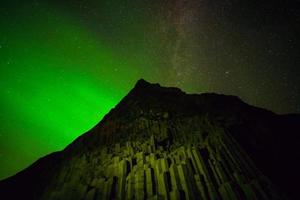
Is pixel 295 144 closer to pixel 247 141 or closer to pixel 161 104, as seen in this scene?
pixel 247 141

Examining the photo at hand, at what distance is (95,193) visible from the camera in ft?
24.6

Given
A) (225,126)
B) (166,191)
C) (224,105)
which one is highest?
(224,105)

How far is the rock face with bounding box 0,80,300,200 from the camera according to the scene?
20.5 feet

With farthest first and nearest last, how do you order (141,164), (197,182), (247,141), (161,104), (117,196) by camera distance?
(161,104)
(247,141)
(141,164)
(117,196)
(197,182)

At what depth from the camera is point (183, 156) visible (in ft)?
24.9

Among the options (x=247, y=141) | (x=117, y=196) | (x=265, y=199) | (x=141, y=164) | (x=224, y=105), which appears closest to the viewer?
(x=265, y=199)

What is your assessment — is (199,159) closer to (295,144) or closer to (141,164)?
(141,164)

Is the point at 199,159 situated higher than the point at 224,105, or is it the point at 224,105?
the point at 224,105

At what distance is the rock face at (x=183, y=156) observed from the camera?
6.24 m

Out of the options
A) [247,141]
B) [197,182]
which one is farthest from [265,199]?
[247,141]

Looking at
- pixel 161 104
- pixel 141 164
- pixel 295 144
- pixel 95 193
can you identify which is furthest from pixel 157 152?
pixel 295 144

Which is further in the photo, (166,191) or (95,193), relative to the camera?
(95,193)

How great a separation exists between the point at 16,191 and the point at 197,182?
1310 cm

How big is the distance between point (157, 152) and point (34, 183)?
31.9 ft
